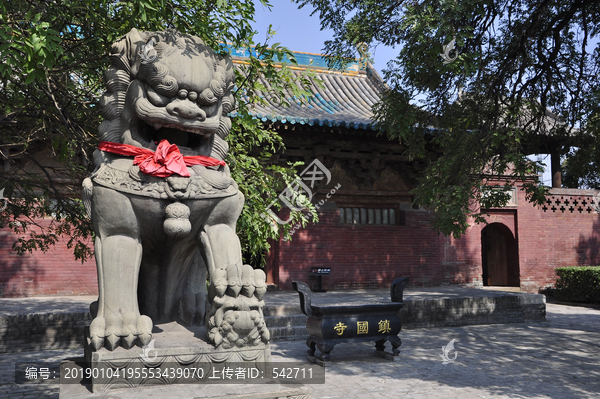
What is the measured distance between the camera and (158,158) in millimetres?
2805

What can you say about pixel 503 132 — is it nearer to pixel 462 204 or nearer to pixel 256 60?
pixel 462 204

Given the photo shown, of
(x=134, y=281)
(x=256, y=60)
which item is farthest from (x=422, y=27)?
(x=134, y=281)

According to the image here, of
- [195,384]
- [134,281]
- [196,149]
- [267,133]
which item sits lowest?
[195,384]

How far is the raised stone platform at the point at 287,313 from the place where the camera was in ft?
21.7

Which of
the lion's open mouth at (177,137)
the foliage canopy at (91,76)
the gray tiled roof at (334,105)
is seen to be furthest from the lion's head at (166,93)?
the gray tiled roof at (334,105)

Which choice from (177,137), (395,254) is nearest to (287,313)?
(395,254)

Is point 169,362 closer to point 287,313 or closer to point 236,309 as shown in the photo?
point 236,309

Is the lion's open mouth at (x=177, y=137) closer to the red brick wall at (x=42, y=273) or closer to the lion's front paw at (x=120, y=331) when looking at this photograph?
the lion's front paw at (x=120, y=331)

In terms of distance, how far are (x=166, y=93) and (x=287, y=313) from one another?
5644 mm

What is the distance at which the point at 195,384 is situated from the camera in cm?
263

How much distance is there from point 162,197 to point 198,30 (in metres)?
2.16

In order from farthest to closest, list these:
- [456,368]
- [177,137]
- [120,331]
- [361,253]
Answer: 1. [361,253]
2. [456,368]
3. [177,137]
4. [120,331]

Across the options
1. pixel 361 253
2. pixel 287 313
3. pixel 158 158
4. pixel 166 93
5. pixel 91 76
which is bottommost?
pixel 287 313

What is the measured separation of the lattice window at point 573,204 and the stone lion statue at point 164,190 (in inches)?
481
